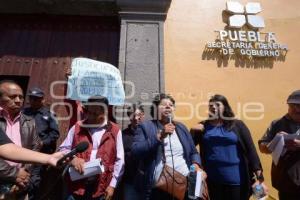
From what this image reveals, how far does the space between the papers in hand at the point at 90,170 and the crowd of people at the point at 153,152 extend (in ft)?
0.11

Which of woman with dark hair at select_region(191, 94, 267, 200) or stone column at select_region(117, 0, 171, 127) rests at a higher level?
stone column at select_region(117, 0, 171, 127)

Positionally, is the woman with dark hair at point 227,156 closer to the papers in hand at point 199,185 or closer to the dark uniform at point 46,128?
the papers in hand at point 199,185

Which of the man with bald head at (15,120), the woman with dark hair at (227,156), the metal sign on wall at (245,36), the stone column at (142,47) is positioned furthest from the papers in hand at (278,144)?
the man with bald head at (15,120)

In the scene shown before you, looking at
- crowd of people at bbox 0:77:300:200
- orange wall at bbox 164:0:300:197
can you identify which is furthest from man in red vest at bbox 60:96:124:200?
orange wall at bbox 164:0:300:197

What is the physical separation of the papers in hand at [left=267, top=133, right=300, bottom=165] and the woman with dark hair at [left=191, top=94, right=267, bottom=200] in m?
0.20

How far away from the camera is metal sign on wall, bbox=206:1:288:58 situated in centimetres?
470

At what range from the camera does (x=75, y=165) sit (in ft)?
8.66

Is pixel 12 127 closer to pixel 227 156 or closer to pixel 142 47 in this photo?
pixel 227 156

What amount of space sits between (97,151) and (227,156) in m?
1.30

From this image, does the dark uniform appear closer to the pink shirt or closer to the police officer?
the police officer

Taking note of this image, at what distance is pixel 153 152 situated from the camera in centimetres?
284

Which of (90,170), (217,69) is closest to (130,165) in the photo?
(90,170)

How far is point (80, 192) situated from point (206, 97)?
7.89ft

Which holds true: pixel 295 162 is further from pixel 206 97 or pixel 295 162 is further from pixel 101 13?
pixel 101 13
